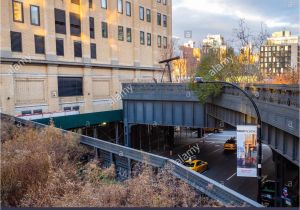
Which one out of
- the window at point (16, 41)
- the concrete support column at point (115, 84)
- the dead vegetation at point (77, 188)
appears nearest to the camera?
the dead vegetation at point (77, 188)

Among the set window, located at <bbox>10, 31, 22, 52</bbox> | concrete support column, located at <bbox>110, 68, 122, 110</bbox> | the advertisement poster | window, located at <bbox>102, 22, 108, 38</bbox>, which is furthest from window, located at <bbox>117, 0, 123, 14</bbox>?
the advertisement poster

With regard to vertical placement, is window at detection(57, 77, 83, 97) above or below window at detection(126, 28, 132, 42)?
below

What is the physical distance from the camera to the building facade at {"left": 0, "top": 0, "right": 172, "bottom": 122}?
2828 cm

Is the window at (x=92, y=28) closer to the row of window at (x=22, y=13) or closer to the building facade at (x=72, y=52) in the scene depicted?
the building facade at (x=72, y=52)

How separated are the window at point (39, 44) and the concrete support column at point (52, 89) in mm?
1805

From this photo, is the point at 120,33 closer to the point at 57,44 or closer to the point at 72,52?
the point at 72,52

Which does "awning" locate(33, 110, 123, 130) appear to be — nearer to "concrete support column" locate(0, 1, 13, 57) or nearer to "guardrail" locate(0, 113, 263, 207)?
"concrete support column" locate(0, 1, 13, 57)

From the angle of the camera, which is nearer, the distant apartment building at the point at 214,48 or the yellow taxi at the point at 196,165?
the distant apartment building at the point at 214,48

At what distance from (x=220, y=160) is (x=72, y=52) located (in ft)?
69.0

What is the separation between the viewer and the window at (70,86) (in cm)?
3306

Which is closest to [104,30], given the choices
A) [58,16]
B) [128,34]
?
[128,34]

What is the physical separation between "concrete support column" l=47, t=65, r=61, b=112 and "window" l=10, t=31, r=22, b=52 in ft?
11.9

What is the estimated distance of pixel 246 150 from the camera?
11.9 m

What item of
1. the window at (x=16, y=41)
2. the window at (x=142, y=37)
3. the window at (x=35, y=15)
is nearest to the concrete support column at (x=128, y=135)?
the window at (x=16, y=41)
